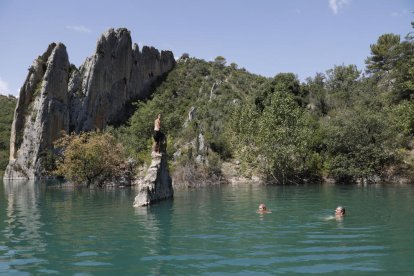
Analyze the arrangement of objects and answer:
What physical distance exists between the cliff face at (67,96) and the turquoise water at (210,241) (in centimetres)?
6782

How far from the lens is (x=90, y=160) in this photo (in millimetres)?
49438

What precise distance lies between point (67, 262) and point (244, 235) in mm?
6889

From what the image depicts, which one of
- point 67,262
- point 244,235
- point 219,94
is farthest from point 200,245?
point 219,94

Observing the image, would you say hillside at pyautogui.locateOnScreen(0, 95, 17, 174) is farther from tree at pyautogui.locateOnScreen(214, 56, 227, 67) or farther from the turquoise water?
the turquoise water

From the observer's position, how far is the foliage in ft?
161

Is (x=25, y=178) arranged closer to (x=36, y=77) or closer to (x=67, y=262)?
(x=36, y=77)

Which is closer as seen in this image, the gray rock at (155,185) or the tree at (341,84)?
the gray rock at (155,185)

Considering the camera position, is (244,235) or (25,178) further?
(25,178)

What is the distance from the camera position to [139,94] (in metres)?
108

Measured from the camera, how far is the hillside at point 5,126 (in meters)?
102

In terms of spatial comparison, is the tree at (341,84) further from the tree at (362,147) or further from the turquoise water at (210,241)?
the turquoise water at (210,241)

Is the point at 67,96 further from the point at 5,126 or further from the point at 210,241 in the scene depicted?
the point at 210,241

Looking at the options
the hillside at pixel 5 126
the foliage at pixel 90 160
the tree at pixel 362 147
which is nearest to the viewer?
Result: the foliage at pixel 90 160

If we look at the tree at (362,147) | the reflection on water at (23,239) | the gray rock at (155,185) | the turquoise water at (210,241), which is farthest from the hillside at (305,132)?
the reflection on water at (23,239)
